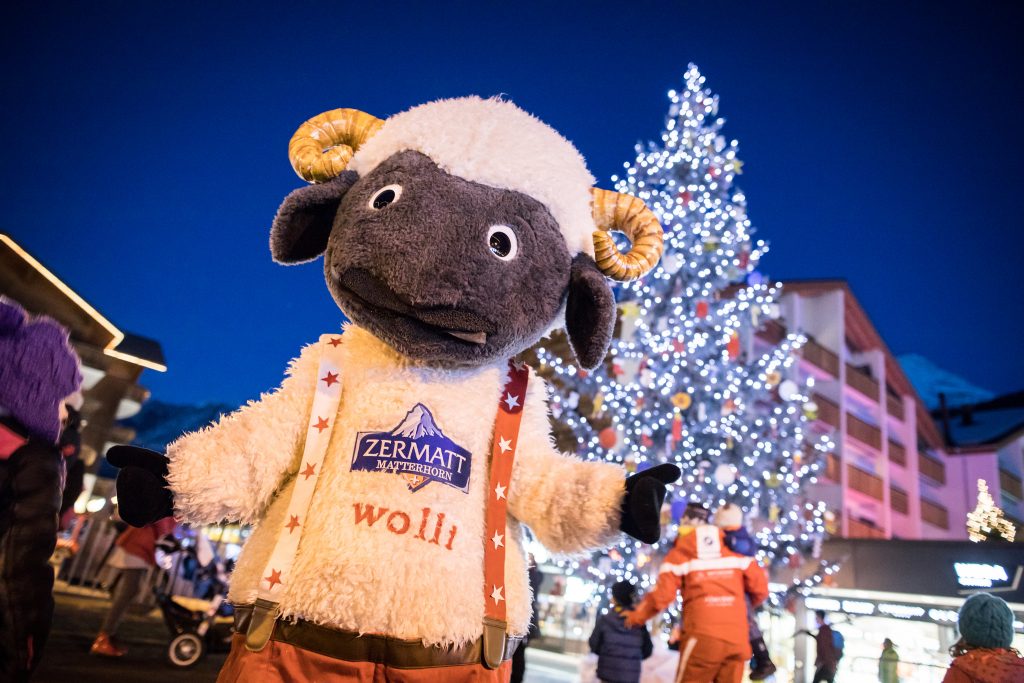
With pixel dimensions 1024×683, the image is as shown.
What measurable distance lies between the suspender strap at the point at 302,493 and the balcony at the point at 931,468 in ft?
108

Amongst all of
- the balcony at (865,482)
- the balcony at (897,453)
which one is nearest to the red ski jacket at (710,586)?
the balcony at (865,482)

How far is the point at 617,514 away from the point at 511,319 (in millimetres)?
623

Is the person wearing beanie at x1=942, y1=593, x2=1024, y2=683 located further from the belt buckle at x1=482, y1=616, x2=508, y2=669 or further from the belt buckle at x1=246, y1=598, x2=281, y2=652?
the belt buckle at x1=246, y1=598, x2=281, y2=652

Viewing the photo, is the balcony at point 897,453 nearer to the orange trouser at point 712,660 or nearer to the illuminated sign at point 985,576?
the illuminated sign at point 985,576

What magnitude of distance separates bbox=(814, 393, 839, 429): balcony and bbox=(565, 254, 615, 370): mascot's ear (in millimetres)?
23044

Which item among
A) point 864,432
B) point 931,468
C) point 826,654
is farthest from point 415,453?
point 931,468

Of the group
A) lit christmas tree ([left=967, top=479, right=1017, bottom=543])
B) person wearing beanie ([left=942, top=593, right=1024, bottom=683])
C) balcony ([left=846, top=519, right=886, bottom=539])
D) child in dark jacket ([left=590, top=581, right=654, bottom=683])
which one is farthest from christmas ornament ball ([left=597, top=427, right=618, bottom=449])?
balcony ([left=846, top=519, right=886, bottom=539])

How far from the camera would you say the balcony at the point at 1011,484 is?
27.3 m

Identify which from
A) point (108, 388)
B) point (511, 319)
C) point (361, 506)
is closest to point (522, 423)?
point (511, 319)

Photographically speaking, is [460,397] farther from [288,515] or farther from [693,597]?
[693,597]

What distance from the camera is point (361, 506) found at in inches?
71.6

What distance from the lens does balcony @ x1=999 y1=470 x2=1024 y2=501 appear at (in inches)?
1076

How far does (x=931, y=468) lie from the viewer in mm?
30297

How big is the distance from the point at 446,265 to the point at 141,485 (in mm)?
950
